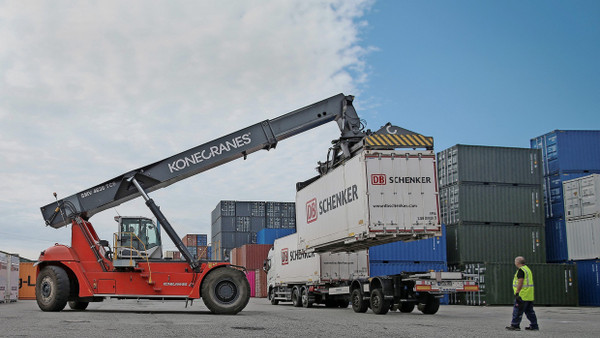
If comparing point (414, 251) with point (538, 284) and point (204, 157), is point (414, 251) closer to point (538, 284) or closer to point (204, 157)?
point (538, 284)

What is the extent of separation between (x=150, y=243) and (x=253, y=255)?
91.9 feet

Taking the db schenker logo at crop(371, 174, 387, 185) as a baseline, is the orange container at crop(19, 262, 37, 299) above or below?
below

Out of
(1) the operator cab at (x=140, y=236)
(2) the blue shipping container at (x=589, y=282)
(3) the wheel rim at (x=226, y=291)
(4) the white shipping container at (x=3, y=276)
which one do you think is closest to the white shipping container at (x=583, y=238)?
(2) the blue shipping container at (x=589, y=282)

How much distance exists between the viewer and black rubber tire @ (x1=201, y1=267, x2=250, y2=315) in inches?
613

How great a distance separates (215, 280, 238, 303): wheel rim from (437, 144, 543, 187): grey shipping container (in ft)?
50.0

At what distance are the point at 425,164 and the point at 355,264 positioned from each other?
334 inches

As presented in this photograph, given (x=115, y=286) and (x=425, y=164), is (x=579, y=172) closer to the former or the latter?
(x=425, y=164)

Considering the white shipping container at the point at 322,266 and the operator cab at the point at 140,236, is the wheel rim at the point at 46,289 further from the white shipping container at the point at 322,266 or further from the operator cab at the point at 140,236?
the white shipping container at the point at 322,266

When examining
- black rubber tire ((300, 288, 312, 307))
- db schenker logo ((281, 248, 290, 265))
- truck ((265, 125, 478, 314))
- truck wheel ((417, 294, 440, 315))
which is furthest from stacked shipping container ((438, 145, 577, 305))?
truck wheel ((417, 294, 440, 315))

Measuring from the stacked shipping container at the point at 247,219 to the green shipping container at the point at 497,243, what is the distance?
24.2m

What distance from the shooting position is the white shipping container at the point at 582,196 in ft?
81.9

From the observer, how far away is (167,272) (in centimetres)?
1602

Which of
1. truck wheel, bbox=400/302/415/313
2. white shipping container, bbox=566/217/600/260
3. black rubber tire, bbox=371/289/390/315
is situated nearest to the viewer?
black rubber tire, bbox=371/289/390/315

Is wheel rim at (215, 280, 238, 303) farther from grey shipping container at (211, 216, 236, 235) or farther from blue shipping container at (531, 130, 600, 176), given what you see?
grey shipping container at (211, 216, 236, 235)
